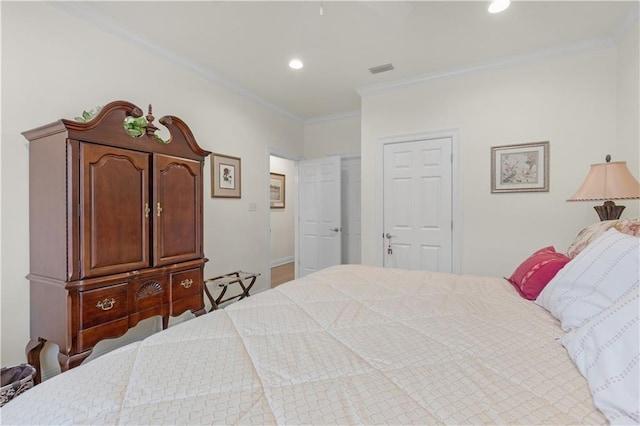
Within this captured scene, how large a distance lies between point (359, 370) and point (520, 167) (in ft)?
9.89

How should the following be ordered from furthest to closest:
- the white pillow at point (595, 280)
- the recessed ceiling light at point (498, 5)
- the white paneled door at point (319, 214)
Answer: the white paneled door at point (319, 214), the recessed ceiling light at point (498, 5), the white pillow at point (595, 280)

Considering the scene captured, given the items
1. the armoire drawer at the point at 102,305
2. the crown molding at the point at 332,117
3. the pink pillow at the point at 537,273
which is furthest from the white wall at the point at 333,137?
the armoire drawer at the point at 102,305

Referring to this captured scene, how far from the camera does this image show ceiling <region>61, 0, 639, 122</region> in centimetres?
221

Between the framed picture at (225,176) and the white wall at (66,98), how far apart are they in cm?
7

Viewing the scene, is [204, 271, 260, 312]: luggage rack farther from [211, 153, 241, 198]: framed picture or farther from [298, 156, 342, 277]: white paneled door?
[298, 156, 342, 277]: white paneled door

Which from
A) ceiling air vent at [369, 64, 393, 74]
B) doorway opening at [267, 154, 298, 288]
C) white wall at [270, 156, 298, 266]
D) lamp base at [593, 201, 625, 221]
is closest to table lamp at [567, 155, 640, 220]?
lamp base at [593, 201, 625, 221]

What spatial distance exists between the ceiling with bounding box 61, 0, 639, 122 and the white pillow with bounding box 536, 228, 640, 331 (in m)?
1.65

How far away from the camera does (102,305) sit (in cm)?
185

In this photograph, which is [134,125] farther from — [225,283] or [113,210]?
[225,283]

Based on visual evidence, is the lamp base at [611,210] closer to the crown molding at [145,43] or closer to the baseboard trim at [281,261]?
the crown molding at [145,43]

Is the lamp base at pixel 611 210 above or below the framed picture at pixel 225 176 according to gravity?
below

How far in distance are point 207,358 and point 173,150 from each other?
1.85m

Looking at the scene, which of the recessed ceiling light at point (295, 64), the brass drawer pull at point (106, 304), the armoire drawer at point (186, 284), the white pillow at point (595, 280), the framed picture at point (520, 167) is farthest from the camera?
the recessed ceiling light at point (295, 64)

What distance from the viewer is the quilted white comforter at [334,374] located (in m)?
0.69
